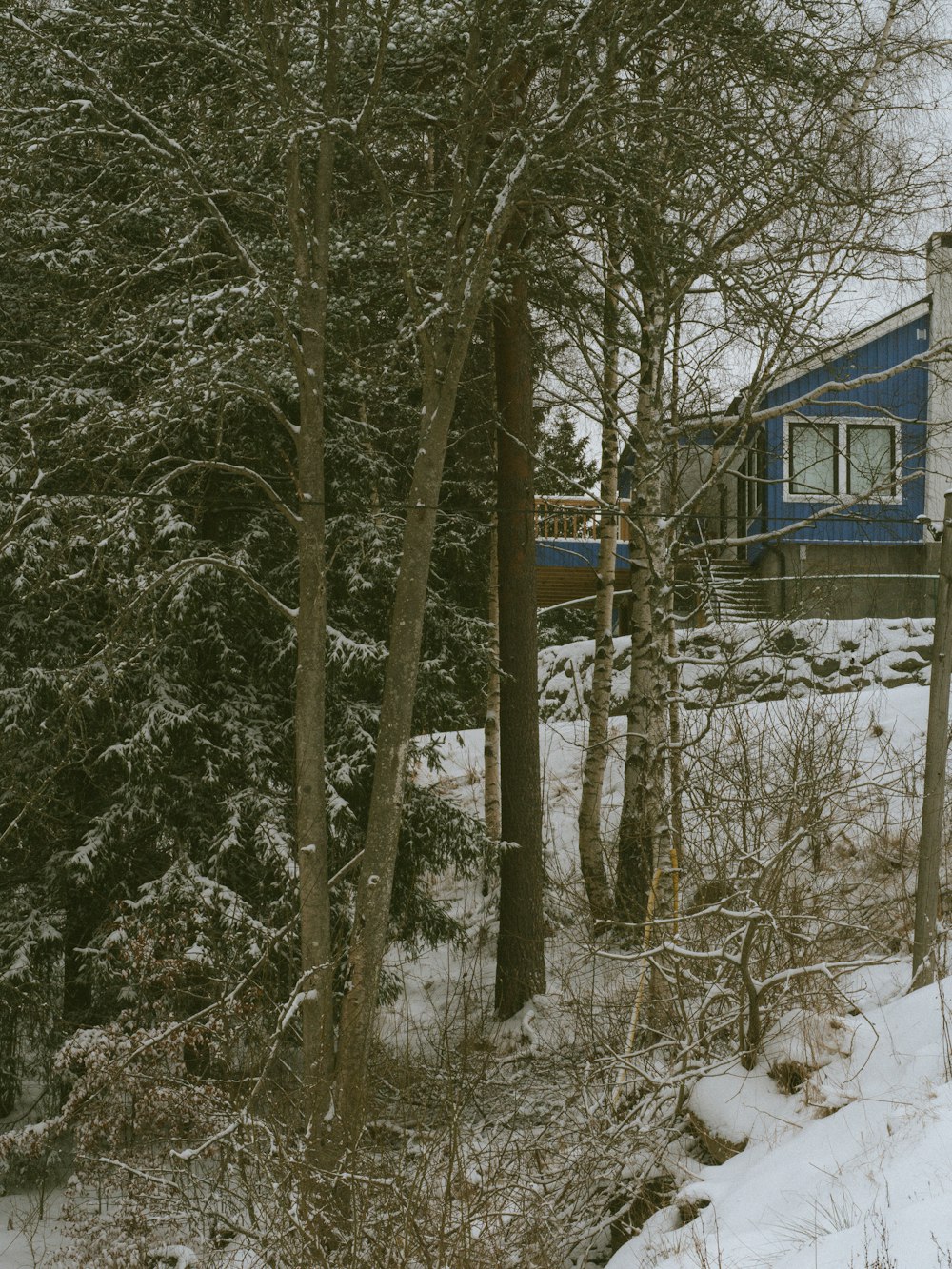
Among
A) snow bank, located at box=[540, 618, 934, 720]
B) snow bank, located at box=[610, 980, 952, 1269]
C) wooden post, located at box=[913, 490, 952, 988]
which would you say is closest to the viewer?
snow bank, located at box=[610, 980, 952, 1269]

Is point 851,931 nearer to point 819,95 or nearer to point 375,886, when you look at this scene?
point 375,886

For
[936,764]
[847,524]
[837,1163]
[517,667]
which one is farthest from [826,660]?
[837,1163]

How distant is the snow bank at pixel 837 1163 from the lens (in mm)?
4508

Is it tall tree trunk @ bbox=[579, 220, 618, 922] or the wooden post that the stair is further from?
the wooden post

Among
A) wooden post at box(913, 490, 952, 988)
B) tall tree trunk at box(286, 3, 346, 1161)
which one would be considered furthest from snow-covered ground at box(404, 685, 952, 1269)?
tall tree trunk at box(286, 3, 346, 1161)

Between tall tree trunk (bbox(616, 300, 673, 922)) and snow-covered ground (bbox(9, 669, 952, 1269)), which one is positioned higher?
tall tree trunk (bbox(616, 300, 673, 922))

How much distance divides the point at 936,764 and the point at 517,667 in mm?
5754

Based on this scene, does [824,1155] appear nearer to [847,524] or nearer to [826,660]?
[826,660]

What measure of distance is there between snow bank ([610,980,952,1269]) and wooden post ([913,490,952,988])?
30 cm

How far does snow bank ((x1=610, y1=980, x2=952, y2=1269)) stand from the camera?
4508 millimetres

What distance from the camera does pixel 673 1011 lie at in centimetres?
757

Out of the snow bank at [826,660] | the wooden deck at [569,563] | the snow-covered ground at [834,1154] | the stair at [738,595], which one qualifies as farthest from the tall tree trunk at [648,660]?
the wooden deck at [569,563]

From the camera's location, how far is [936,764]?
6.24 m

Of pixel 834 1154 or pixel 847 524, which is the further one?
pixel 847 524
